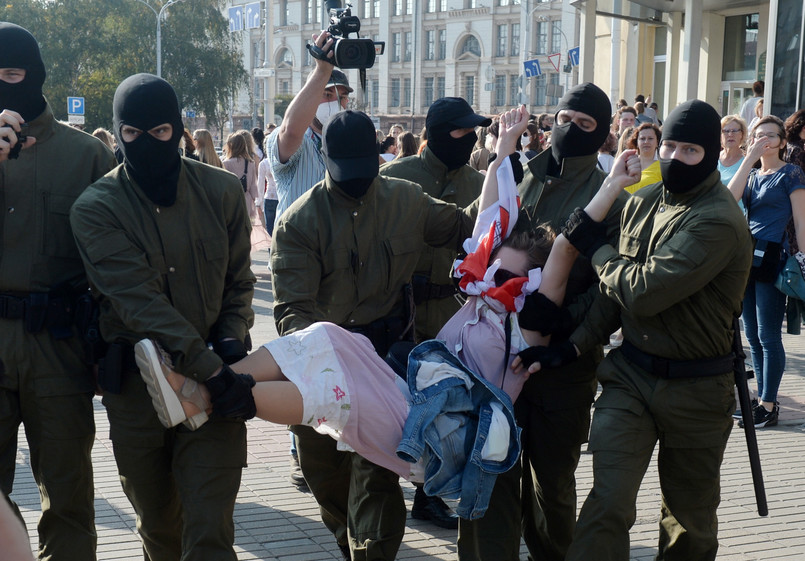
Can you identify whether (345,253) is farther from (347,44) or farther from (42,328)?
(42,328)

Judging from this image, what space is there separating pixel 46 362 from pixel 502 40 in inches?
3541

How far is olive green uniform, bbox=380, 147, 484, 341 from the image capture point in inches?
202

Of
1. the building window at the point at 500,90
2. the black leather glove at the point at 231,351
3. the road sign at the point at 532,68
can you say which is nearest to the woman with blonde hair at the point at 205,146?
the black leather glove at the point at 231,351

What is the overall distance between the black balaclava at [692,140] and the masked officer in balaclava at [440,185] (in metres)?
1.19

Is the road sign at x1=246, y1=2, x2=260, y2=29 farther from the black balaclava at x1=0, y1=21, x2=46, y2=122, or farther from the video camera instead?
the black balaclava at x1=0, y1=21, x2=46, y2=122

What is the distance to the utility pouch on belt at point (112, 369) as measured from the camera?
12.4 ft

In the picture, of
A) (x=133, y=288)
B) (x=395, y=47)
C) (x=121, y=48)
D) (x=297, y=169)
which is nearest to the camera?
(x=133, y=288)

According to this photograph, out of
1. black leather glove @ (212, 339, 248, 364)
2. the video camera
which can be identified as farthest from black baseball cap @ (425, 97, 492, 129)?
black leather glove @ (212, 339, 248, 364)

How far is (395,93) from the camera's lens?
98.7 meters

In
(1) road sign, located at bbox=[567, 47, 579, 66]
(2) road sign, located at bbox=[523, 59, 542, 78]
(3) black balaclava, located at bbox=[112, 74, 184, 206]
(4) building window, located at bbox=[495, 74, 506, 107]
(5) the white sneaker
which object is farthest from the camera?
(4) building window, located at bbox=[495, 74, 506, 107]

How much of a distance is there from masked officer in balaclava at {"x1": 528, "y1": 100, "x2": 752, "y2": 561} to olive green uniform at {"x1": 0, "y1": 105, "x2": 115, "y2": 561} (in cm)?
204

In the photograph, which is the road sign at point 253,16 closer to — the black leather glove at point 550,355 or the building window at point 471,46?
the black leather glove at point 550,355

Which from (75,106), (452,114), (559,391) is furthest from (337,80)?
(75,106)

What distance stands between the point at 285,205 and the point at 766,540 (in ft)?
11.0
